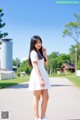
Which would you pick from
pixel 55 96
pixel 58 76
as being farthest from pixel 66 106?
pixel 55 96

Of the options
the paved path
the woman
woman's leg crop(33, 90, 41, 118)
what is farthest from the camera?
the paved path

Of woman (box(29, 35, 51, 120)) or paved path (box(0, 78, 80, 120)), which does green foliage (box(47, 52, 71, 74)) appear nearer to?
paved path (box(0, 78, 80, 120))

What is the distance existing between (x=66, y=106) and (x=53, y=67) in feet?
2.40

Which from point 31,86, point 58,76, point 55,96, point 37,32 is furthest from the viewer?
point 55,96

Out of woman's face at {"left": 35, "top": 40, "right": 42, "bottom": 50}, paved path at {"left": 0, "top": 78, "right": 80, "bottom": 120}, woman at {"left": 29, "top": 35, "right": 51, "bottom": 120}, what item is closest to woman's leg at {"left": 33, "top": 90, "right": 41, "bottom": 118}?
woman at {"left": 29, "top": 35, "right": 51, "bottom": 120}

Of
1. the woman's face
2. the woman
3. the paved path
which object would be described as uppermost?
the woman's face

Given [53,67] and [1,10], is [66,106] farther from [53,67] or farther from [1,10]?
[1,10]

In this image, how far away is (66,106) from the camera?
7.29 meters

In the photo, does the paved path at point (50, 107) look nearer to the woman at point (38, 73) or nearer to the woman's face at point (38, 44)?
the woman at point (38, 73)

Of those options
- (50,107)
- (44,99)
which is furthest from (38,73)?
(50,107)

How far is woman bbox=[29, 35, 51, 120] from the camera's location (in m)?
6.10

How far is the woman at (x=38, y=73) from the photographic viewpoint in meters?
6.10

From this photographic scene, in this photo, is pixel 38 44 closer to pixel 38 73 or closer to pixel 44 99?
pixel 38 73

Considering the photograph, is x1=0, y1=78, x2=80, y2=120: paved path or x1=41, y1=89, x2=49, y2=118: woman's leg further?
x1=0, y1=78, x2=80, y2=120: paved path
